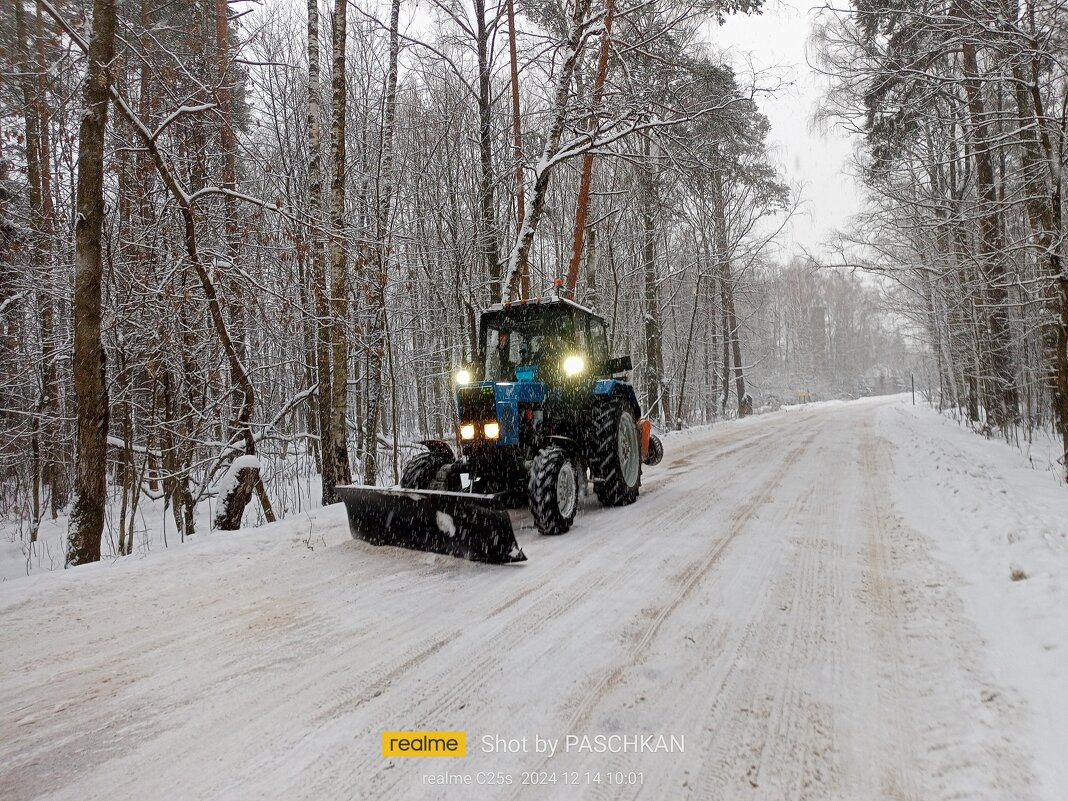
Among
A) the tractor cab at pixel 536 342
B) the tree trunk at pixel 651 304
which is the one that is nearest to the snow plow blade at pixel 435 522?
the tractor cab at pixel 536 342

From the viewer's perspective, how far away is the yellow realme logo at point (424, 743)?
1.80 metres

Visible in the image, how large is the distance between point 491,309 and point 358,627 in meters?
3.76

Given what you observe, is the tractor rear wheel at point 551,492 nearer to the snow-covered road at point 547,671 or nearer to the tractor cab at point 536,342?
the snow-covered road at point 547,671

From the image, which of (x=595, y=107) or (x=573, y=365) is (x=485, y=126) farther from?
(x=573, y=365)

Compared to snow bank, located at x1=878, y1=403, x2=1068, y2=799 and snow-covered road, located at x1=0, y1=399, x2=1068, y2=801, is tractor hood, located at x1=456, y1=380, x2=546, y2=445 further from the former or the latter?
snow bank, located at x1=878, y1=403, x2=1068, y2=799

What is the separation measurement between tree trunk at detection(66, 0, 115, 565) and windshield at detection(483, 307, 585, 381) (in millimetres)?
3827

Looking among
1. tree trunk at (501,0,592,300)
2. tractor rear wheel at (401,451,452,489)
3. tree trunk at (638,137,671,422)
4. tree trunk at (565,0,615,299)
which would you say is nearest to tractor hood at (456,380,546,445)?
tractor rear wheel at (401,451,452,489)

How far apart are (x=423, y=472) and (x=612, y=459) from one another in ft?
6.38

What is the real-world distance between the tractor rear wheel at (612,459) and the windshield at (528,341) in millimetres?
775

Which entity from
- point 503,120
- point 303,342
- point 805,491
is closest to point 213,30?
point 303,342

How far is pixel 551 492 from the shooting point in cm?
436

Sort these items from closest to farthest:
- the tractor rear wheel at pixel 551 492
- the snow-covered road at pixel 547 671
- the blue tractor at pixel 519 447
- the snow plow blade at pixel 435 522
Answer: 1. the snow-covered road at pixel 547 671
2. the snow plow blade at pixel 435 522
3. the blue tractor at pixel 519 447
4. the tractor rear wheel at pixel 551 492

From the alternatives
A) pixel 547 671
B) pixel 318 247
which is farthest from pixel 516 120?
pixel 547 671

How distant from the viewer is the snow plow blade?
144 inches
